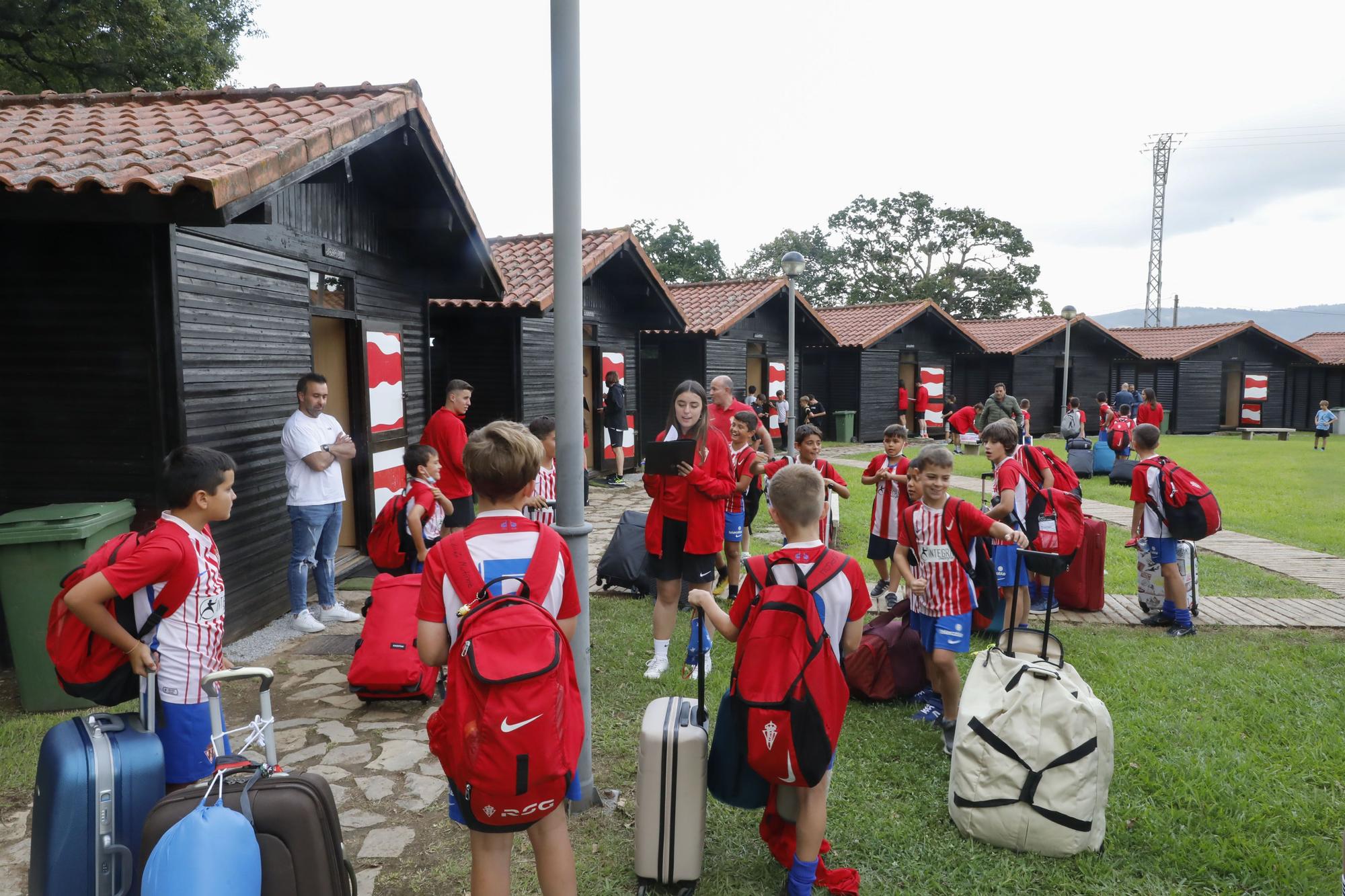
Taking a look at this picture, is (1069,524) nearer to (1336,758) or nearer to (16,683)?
(1336,758)

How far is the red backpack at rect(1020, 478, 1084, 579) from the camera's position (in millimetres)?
5965

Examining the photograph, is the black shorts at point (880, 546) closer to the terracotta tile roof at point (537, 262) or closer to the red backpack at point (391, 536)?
the red backpack at point (391, 536)

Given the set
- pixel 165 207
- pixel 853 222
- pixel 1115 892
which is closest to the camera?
pixel 1115 892

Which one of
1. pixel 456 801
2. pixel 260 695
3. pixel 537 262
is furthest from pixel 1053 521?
pixel 537 262

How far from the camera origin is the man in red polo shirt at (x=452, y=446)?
6.87 metres

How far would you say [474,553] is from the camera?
253cm

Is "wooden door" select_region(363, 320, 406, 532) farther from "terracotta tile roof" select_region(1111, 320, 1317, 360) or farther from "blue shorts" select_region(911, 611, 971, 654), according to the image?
"terracotta tile roof" select_region(1111, 320, 1317, 360)

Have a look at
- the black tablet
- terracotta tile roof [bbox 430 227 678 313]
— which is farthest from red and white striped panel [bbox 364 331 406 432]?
the black tablet

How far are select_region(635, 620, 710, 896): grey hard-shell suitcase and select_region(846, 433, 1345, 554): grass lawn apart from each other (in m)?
10.0

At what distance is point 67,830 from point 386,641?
88.7 inches

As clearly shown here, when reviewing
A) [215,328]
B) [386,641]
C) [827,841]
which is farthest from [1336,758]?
[215,328]

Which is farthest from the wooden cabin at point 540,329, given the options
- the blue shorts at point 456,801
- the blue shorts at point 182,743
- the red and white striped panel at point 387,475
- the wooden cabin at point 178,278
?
the blue shorts at point 456,801

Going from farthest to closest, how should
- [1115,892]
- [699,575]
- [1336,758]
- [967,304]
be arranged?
[967,304]
[699,575]
[1336,758]
[1115,892]

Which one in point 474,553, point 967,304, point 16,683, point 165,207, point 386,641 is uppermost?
point 967,304
